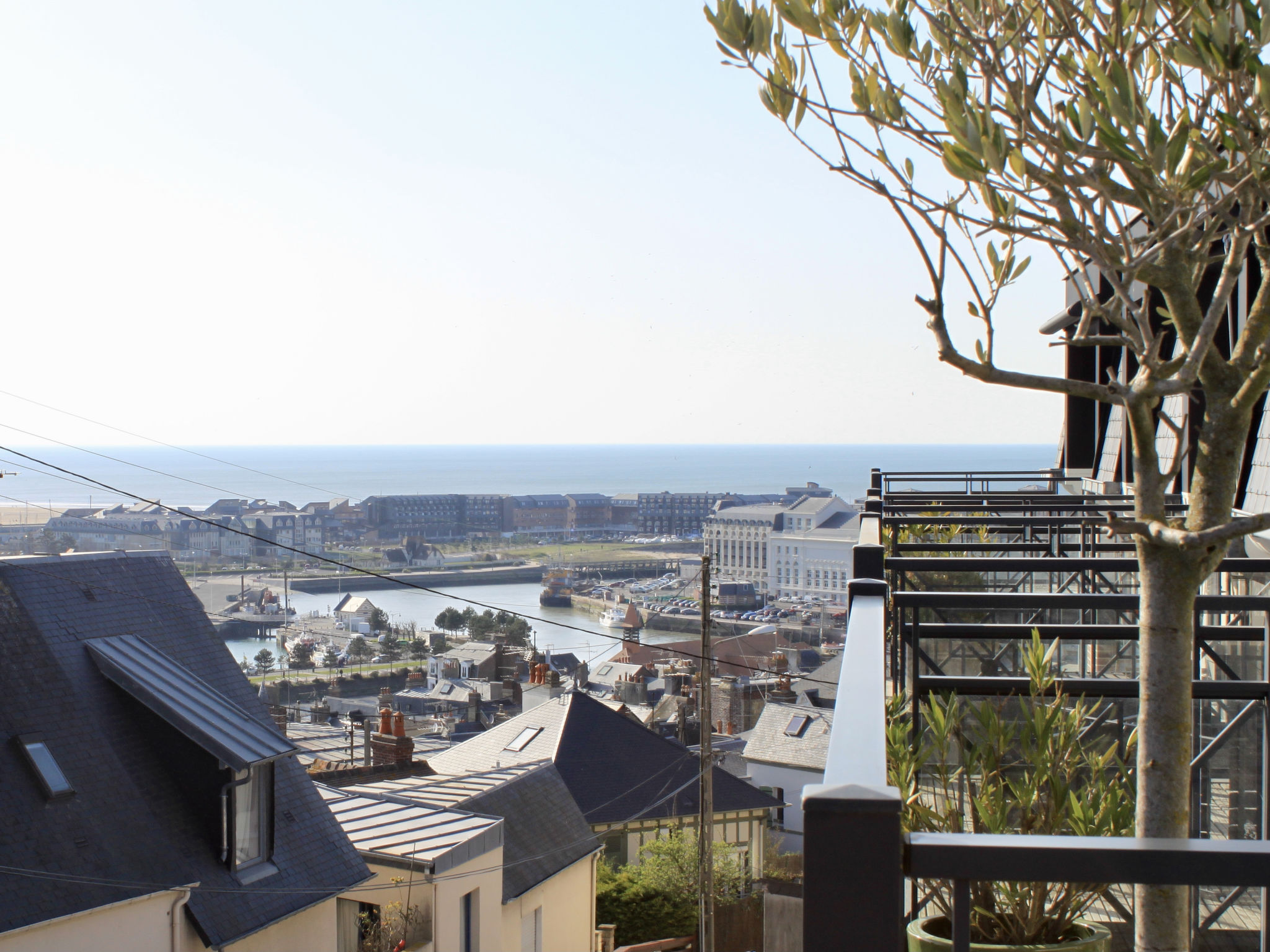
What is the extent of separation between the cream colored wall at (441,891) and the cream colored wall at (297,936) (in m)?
0.44

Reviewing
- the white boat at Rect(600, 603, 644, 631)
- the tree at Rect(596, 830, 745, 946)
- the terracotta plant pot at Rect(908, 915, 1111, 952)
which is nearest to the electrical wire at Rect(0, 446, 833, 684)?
the white boat at Rect(600, 603, 644, 631)

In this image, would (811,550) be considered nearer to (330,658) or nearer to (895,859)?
(330,658)

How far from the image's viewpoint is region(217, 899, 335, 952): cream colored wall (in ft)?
27.5

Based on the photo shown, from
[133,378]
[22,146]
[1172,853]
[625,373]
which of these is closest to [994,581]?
[1172,853]

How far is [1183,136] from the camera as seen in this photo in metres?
1.83

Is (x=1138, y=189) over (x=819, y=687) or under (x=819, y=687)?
over

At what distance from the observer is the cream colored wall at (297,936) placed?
27.5ft

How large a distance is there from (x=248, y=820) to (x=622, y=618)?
66330 mm

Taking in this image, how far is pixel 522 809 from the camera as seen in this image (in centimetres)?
1433

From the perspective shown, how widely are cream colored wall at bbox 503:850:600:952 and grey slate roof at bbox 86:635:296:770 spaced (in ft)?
13.2

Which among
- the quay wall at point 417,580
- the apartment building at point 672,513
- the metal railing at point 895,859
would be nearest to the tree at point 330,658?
the quay wall at point 417,580

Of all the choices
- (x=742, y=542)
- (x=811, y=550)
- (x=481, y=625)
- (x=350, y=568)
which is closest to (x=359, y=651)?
(x=481, y=625)

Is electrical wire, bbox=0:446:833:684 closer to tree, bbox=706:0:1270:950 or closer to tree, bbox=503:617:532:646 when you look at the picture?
tree, bbox=503:617:532:646

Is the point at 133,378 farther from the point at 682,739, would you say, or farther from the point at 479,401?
the point at 682,739
